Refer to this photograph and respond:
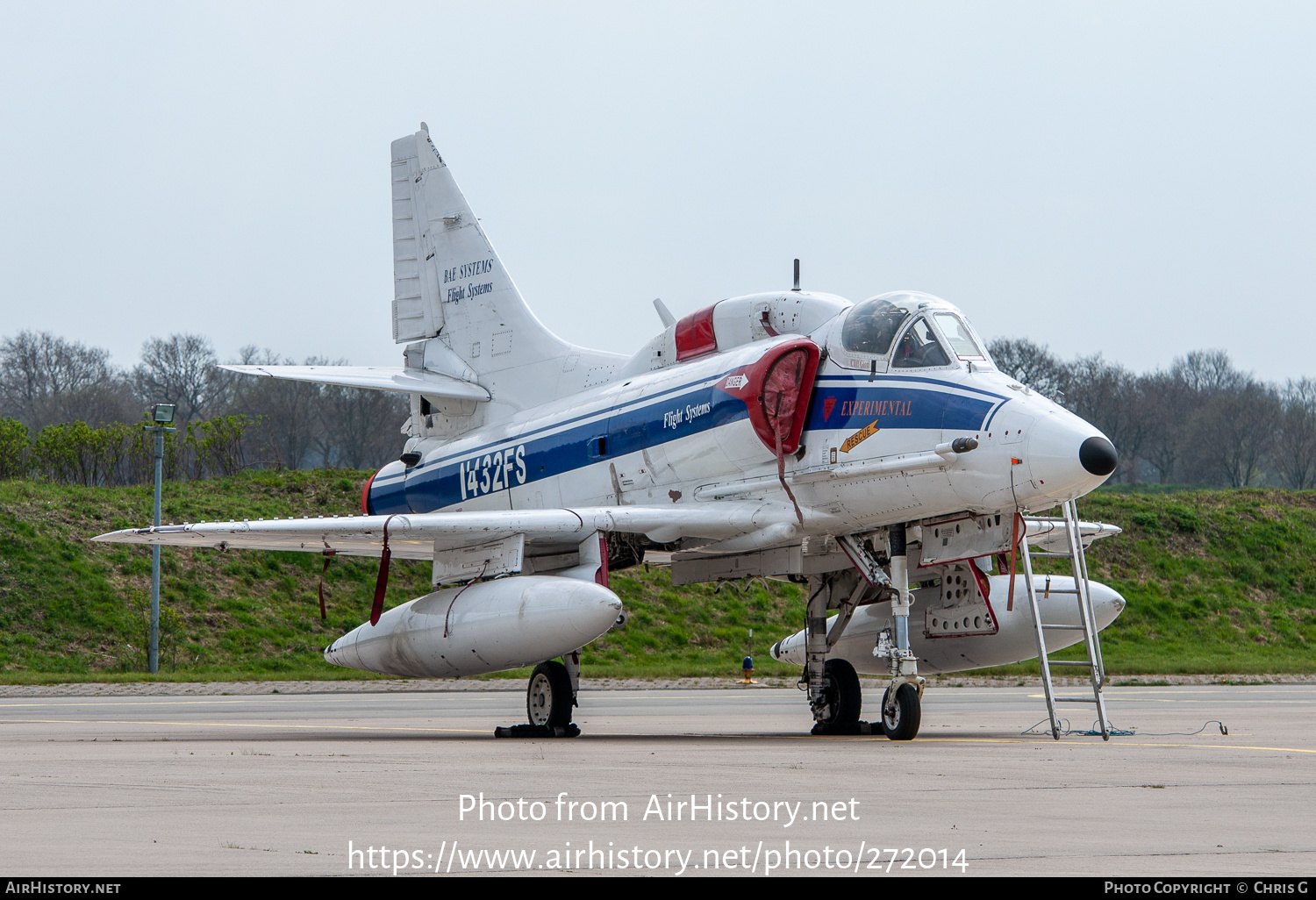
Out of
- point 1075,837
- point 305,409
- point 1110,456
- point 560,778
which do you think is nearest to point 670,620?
point 1110,456

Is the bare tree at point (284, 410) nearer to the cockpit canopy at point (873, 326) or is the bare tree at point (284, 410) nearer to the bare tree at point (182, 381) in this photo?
the bare tree at point (182, 381)

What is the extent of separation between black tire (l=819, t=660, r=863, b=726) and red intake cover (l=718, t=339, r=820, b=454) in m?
2.71

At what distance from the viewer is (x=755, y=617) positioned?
38.0m

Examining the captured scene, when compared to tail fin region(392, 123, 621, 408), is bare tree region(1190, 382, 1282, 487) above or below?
above

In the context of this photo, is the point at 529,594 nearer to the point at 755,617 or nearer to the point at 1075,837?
the point at 1075,837

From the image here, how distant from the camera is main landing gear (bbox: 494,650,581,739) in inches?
563

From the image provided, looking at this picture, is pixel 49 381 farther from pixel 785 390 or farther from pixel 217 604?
pixel 785 390

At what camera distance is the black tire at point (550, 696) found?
14.3 metres

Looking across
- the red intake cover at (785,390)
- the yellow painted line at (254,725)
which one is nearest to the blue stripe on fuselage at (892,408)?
the red intake cover at (785,390)

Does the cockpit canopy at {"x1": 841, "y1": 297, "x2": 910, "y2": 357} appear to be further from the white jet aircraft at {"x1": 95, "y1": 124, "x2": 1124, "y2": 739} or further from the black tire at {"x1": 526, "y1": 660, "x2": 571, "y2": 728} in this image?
the black tire at {"x1": 526, "y1": 660, "x2": 571, "y2": 728}

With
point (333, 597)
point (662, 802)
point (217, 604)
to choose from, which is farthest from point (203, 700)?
point (662, 802)

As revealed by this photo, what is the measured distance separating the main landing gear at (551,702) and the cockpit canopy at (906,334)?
4.09 m

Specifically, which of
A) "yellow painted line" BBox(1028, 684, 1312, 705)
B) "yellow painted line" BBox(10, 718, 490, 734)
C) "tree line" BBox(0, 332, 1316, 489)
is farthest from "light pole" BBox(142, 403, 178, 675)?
"tree line" BBox(0, 332, 1316, 489)

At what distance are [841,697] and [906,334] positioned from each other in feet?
13.1
